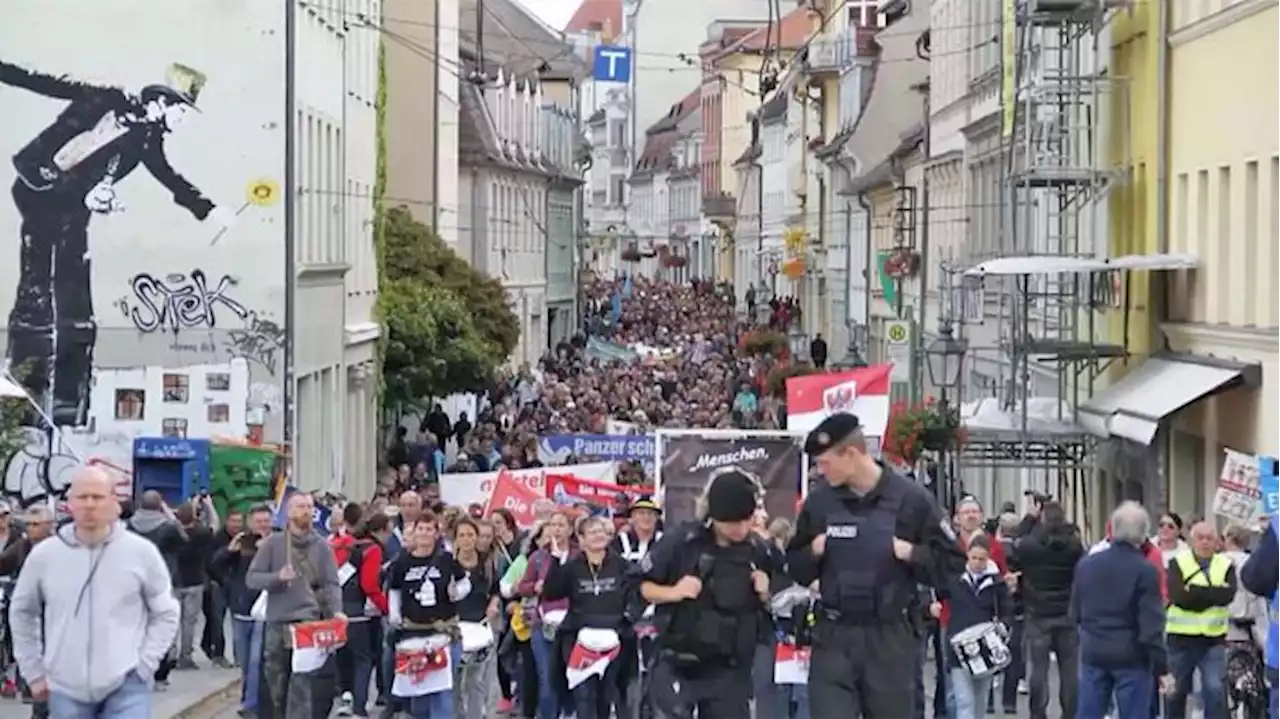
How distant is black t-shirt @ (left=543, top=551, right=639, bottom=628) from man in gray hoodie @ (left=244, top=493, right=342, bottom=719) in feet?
5.32

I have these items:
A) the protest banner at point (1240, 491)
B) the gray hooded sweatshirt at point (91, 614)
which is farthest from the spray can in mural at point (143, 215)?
the gray hooded sweatshirt at point (91, 614)

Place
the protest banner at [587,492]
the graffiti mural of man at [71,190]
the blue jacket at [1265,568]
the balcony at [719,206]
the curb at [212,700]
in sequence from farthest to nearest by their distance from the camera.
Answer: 1. the balcony at [719,206]
2. the graffiti mural of man at [71,190]
3. the protest banner at [587,492]
4. the curb at [212,700]
5. the blue jacket at [1265,568]

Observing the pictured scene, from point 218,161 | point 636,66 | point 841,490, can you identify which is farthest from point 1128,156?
point 636,66

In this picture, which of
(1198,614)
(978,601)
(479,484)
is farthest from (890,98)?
(1198,614)

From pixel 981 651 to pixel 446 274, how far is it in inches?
1646

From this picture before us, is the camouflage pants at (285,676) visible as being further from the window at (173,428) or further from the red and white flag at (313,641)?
the window at (173,428)

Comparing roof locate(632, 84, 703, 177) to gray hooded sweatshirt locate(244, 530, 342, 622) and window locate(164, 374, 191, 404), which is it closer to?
window locate(164, 374, 191, 404)

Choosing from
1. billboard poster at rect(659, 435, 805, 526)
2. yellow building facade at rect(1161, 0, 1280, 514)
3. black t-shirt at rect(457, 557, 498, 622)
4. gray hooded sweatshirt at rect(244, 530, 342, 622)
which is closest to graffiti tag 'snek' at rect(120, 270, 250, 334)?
billboard poster at rect(659, 435, 805, 526)

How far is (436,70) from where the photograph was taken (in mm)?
69812

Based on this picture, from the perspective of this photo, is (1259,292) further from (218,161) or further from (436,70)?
(436,70)

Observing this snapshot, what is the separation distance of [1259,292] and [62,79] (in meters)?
17.9

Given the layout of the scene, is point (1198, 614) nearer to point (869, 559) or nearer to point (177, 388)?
point (869, 559)

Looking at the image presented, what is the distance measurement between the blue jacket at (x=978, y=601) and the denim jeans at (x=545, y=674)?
8.82 feet

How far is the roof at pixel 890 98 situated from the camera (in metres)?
72.3
